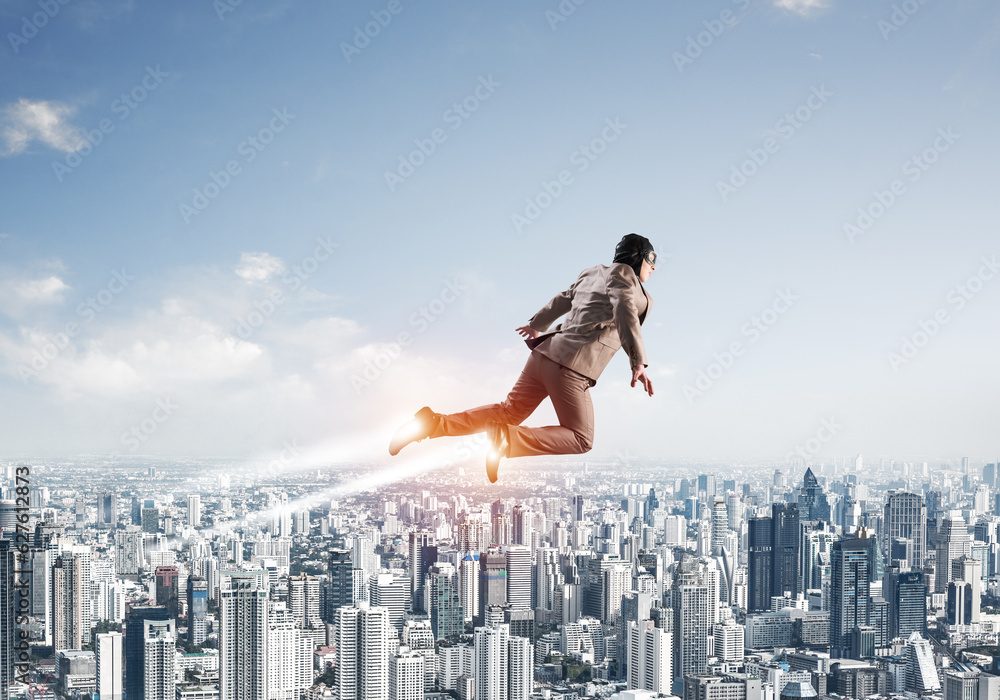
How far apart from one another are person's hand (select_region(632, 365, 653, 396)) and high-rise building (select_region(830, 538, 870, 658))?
14569 mm

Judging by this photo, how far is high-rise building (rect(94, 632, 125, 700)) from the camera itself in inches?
400

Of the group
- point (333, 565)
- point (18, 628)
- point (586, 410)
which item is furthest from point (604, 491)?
point (586, 410)

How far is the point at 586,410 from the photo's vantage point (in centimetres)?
178

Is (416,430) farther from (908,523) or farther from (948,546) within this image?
(908,523)

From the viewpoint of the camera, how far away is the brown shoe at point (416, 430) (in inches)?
69.1

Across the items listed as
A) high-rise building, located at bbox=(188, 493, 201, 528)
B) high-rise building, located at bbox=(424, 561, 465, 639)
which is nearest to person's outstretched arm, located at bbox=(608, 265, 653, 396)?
high-rise building, located at bbox=(424, 561, 465, 639)

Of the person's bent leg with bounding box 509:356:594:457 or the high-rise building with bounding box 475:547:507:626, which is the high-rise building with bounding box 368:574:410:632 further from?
the person's bent leg with bounding box 509:356:594:457

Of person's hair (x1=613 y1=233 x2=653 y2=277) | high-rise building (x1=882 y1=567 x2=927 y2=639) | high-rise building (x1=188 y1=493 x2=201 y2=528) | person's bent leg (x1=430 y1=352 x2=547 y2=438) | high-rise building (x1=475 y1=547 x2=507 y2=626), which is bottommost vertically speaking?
high-rise building (x1=882 y1=567 x2=927 y2=639)

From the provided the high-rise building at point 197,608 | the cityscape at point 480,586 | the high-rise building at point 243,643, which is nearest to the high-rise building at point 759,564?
the cityscape at point 480,586

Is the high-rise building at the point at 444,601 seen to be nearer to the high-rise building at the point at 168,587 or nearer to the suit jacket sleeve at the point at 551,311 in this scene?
the high-rise building at the point at 168,587

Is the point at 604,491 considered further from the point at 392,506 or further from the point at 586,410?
the point at 586,410

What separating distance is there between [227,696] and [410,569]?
379 cm

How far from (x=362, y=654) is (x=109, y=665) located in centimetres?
285

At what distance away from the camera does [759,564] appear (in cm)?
1709
